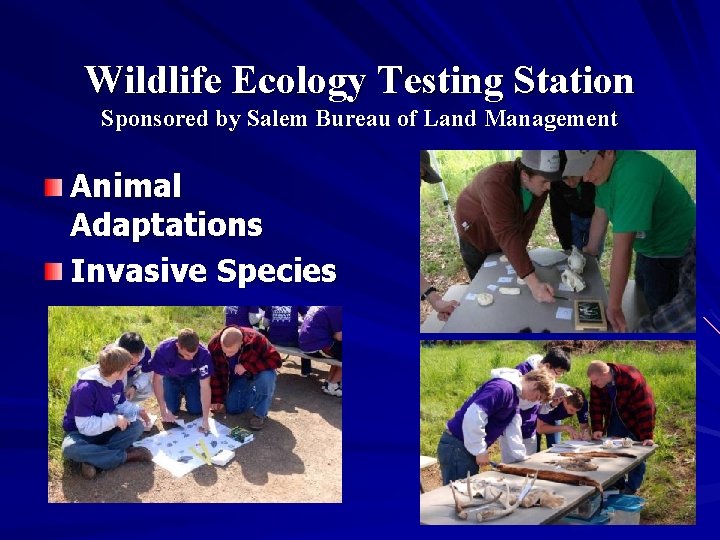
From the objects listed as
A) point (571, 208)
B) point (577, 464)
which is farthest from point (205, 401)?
point (571, 208)

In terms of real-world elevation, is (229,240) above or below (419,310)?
above

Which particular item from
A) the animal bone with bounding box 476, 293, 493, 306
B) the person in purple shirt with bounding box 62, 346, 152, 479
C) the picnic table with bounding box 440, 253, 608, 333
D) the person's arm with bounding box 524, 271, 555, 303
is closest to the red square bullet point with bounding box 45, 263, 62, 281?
the person in purple shirt with bounding box 62, 346, 152, 479

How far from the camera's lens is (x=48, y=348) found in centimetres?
485

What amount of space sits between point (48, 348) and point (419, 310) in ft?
6.41

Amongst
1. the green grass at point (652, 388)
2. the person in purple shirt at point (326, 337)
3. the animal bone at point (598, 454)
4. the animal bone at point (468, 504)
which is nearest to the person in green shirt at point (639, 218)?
the green grass at point (652, 388)

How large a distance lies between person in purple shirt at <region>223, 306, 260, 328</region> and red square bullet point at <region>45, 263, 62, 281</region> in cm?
87

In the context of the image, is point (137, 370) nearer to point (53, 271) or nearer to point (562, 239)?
point (53, 271)

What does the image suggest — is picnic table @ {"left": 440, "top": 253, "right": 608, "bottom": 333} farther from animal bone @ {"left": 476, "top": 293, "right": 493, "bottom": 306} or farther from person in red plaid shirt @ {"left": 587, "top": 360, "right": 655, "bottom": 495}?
person in red plaid shirt @ {"left": 587, "top": 360, "right": 655, "bottom": 495}

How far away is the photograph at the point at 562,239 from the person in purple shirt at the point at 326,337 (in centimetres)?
54

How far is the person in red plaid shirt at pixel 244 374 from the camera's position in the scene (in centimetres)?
532

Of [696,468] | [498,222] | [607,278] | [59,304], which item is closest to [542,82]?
[498,222]

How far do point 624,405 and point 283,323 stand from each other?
75.4 inches

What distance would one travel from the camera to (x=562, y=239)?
468 centimetres

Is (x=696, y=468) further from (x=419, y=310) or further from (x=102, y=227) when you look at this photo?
(x=102, y=227)
